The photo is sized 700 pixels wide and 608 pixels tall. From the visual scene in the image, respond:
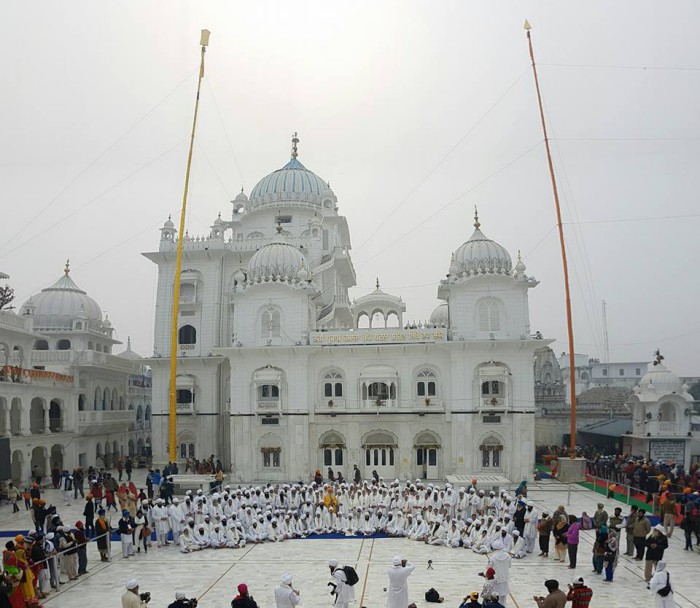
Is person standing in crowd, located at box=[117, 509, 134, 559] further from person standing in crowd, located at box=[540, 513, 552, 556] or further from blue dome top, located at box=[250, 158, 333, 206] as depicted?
blue dome top, located at box=[250, 158, 333, 206]

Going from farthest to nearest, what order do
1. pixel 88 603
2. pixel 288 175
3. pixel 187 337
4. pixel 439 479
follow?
pixel 288 175, pixel 187 337, pixel 439 479, pixel 88 603

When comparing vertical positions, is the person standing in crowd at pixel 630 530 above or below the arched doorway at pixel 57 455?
below

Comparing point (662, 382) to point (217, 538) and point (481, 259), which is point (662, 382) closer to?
point (481, 259)

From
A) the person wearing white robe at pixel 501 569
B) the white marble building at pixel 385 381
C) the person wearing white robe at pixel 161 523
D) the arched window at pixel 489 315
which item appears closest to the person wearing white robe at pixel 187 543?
the person wearing white robe at pixel 161 523

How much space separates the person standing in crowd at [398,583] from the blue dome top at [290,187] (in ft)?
109

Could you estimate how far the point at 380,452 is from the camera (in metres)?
34.4

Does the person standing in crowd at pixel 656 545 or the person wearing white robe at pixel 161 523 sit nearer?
the person standing in crowd at pixel 656 545

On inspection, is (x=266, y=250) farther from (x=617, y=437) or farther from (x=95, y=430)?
(x=617, y=437)

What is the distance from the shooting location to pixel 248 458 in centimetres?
3425

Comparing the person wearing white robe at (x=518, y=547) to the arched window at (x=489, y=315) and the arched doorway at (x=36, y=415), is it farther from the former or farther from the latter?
the arched doorway at (x=36, y=415)

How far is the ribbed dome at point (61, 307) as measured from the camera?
45.8 m

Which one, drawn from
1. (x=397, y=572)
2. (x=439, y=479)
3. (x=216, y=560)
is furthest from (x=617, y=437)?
(x=397, y=572)

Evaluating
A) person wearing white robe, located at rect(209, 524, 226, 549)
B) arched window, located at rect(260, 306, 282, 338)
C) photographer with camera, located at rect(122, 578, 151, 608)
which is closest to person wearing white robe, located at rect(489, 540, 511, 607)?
photographer with camera, located at rect(122, 578, 151, 608)

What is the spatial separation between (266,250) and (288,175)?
33.0 ft
